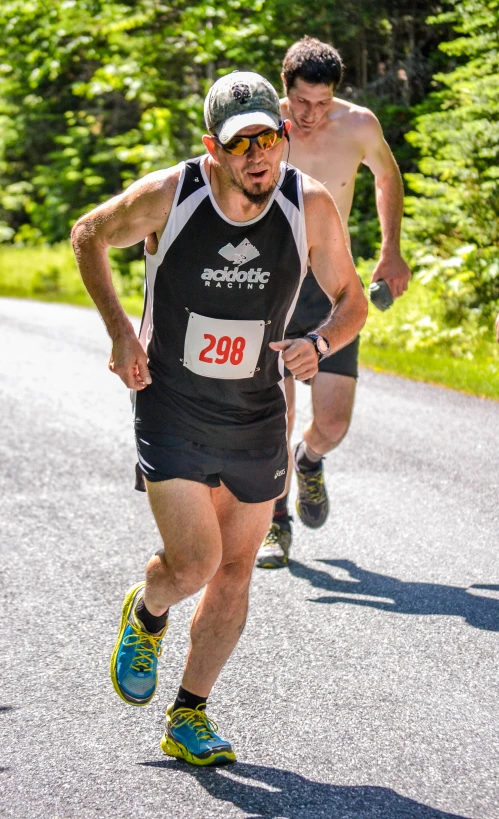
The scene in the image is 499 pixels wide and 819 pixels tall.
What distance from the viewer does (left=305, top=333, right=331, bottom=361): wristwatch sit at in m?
3.75

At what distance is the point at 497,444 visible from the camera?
28.7 ft

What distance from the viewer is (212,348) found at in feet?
12.3

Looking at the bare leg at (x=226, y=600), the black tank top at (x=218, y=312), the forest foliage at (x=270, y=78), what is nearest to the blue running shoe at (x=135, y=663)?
the bare leg at (x=226, y=600)

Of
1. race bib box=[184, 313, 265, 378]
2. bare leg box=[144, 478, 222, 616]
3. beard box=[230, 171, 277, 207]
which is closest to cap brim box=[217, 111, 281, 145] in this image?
beard box=[230, 171, 277, 207]

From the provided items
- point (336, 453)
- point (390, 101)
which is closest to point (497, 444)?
point (336, 453)

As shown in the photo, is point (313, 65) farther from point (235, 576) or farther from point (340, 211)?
point (235, 576)

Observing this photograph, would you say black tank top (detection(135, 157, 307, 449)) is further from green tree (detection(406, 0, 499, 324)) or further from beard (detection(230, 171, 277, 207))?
green tree (detection(406, 0, 499, 324))

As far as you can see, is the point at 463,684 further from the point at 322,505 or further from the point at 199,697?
the point at 322,505

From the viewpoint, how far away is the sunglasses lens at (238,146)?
3.47 m

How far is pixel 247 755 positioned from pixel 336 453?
4.98 meters

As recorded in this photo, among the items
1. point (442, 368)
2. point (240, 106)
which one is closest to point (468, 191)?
point (442, 368)

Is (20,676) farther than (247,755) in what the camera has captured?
Yes

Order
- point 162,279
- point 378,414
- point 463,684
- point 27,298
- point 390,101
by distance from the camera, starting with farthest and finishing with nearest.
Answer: point 27,298
point 390,101
point 378,414
point 463,684
point 162,279

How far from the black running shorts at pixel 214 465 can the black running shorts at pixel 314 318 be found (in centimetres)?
233
